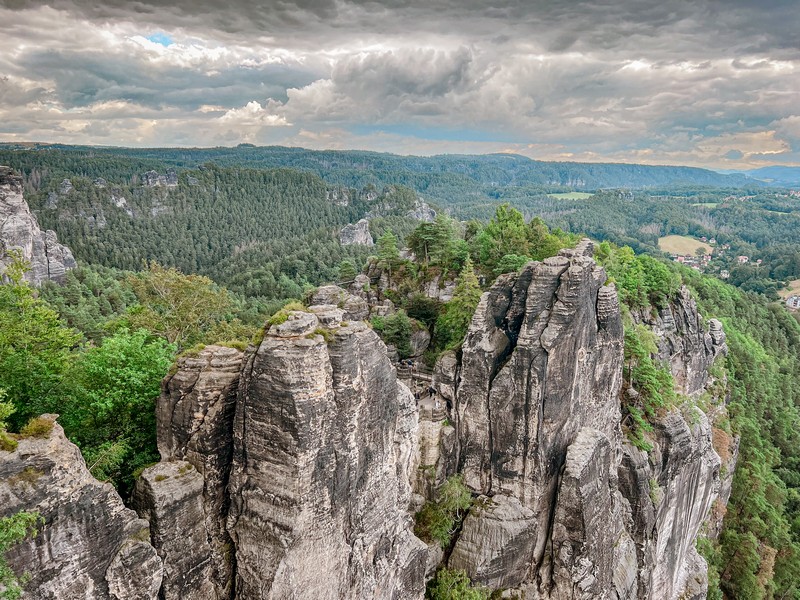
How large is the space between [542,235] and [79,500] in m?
45.3

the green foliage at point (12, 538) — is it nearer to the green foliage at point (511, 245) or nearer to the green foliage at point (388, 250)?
the green foliage at point (511, 245)

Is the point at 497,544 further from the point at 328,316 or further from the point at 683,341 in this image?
the point at 683,341

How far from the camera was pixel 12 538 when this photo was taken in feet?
40.7

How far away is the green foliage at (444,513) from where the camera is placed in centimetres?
2628

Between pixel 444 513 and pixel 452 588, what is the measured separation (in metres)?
3.57

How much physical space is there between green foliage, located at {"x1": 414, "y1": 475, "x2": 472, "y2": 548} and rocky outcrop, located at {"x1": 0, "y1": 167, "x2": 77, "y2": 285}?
111769mm

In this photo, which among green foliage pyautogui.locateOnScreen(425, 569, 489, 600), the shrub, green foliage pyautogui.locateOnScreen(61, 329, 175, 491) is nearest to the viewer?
the shrub

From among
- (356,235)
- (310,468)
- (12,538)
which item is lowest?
(356,235)

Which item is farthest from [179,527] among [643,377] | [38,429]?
[643,377]

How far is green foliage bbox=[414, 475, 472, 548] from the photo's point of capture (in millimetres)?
26281

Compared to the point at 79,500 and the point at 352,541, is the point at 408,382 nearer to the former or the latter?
the point at 352,541

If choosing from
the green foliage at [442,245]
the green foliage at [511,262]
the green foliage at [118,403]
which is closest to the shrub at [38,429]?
the green foliage at [118,403]

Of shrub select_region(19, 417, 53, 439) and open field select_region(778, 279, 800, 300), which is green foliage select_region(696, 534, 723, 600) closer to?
shrub select_region(19, 417, 53, 439)

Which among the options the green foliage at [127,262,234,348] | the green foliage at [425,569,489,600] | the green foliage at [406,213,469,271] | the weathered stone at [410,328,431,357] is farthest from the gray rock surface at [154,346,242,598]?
the green foliage at [406,213,469,271]
